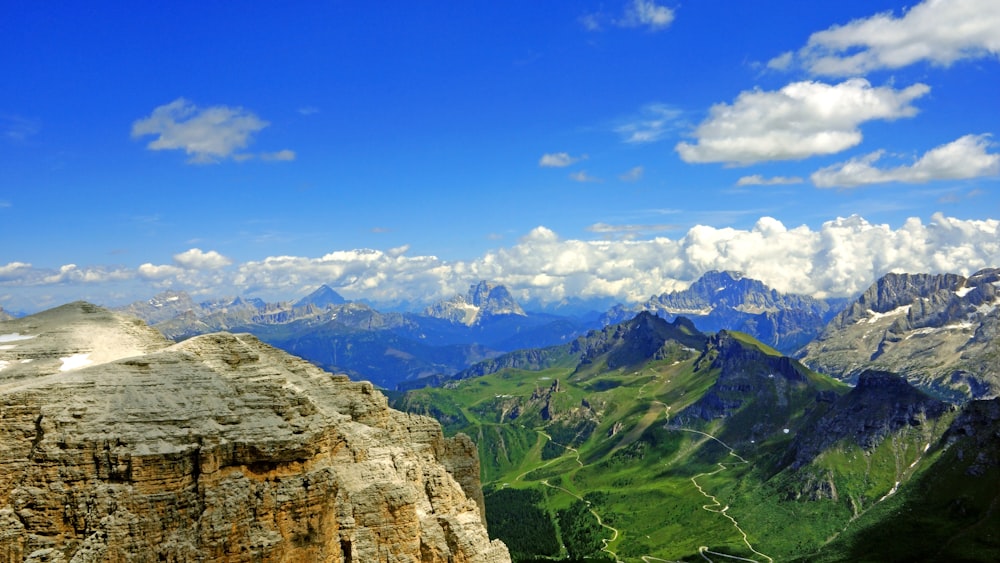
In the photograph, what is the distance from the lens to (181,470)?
41.6 m

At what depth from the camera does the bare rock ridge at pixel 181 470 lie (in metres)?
40.1

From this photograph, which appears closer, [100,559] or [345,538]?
[100,559]

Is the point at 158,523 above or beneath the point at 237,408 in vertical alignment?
beneath

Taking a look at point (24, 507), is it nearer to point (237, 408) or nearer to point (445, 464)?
point (237, 408)

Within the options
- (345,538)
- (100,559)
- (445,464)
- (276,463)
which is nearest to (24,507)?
(100,559)

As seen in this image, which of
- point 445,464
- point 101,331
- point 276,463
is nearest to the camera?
point 276,463

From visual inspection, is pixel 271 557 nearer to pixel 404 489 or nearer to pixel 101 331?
pixel 404 489

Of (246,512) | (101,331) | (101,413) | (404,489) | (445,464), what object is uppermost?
(101,331)

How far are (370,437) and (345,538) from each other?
15438mm

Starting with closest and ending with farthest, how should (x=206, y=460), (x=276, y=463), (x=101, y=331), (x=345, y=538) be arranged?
(x=206, y=460)
(x=276, y=463)
(x=345, y=538)
(x=101, y=331)

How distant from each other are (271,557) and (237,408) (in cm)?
1020

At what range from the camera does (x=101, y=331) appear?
6462 centimetres

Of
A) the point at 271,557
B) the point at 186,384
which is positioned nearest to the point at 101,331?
the point at 186,384

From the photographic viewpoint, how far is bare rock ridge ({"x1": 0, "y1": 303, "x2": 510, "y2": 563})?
131 ft
